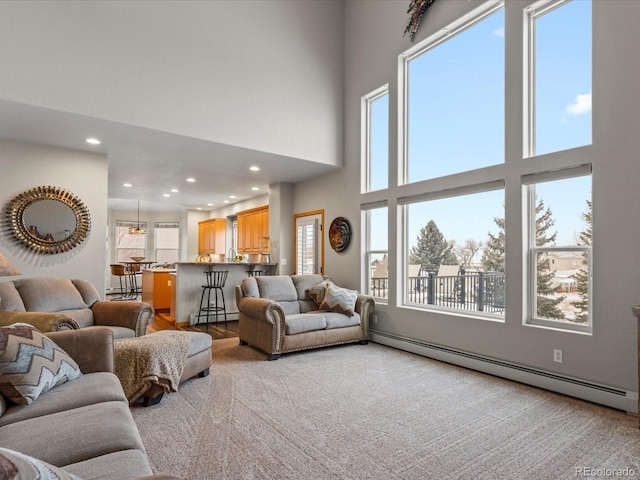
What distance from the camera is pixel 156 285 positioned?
8.20 meters

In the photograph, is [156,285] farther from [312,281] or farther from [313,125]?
[313,125]

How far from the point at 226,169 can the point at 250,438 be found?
4.79m

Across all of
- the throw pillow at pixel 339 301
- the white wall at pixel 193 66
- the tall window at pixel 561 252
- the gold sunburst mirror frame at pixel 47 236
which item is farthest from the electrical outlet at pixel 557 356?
the gold sunburst mirror frame at pixel 47 236

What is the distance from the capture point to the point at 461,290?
177 inches

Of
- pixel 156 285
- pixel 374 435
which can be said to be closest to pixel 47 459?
pixel 374 435

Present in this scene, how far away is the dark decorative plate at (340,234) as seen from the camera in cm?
596

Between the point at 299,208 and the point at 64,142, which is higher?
the point at 64,142

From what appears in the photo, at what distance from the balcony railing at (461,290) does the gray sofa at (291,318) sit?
66cm

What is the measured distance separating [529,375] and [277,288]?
3175 millimetres

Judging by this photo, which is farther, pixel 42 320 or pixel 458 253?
pixel 458 253

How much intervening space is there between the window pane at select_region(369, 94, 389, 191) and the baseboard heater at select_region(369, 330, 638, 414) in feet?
7.55

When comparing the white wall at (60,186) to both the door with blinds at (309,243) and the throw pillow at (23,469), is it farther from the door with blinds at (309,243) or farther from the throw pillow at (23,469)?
the throw pillow at (23,469)

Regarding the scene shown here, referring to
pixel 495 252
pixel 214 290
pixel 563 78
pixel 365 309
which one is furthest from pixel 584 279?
pixel 214 290

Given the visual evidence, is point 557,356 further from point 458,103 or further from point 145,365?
point 145,365
